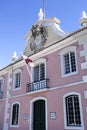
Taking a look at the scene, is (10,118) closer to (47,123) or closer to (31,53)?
(47,123)

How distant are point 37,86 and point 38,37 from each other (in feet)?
15.1

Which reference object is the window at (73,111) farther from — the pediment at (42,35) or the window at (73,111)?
the pediment at (42,35)

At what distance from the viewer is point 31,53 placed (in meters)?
15.7

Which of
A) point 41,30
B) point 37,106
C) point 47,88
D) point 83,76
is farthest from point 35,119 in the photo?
point 41,30

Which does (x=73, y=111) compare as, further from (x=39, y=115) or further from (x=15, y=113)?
(x=15, y=113)

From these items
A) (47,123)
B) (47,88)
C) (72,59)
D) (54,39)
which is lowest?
(47,123)

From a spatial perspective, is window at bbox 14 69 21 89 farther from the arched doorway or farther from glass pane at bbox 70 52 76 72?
glass pane at bbox 70 52 76 72

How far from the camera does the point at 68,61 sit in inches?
482

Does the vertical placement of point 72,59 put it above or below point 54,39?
below

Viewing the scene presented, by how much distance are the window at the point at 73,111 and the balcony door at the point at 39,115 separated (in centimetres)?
227

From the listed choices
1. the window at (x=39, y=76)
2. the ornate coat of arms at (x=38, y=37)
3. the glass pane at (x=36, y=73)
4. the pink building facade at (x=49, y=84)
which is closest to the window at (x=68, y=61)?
the pink building facade at (x=49, y=84)

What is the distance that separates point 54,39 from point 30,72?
358 cm

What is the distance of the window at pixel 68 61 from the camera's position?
11726 mm

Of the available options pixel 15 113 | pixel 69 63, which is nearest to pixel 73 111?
pixel 69 63
